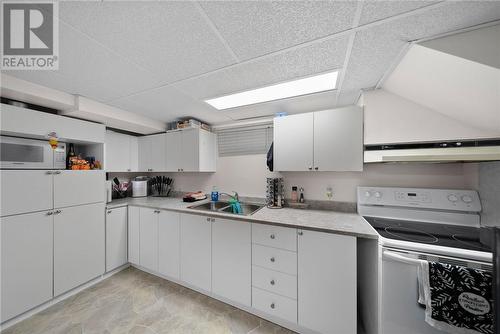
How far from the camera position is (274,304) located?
4.64ft

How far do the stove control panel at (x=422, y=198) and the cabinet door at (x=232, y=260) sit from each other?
1281 mm

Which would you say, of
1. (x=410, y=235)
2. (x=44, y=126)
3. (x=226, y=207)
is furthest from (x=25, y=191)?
(x=410, y=235)

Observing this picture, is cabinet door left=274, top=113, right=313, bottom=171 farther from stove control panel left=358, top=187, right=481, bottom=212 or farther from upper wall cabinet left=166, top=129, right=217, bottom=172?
upper wall cabinet left=166, top=129, right=217, bottom=172

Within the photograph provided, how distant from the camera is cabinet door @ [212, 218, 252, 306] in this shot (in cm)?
153

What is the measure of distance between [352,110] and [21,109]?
310 centimetres

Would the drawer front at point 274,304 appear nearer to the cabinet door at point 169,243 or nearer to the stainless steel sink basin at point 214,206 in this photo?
the cabinet door at point 169,243

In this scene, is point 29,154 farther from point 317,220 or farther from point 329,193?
point 329,193

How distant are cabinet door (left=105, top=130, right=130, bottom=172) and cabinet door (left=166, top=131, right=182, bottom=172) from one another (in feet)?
2.34

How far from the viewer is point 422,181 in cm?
156

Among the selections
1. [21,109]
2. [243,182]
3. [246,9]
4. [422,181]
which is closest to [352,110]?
[422,181]

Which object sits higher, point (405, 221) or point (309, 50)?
point (309, 50)

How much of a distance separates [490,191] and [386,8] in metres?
1.59

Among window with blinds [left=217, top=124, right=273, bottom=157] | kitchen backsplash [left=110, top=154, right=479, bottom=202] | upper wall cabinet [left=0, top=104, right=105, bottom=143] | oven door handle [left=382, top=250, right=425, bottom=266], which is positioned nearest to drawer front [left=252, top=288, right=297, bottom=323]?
oven door handle [left=382, top=250, right=425, bottom=266]

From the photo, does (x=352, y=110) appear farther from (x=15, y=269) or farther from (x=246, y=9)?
(x=15, y=269)
